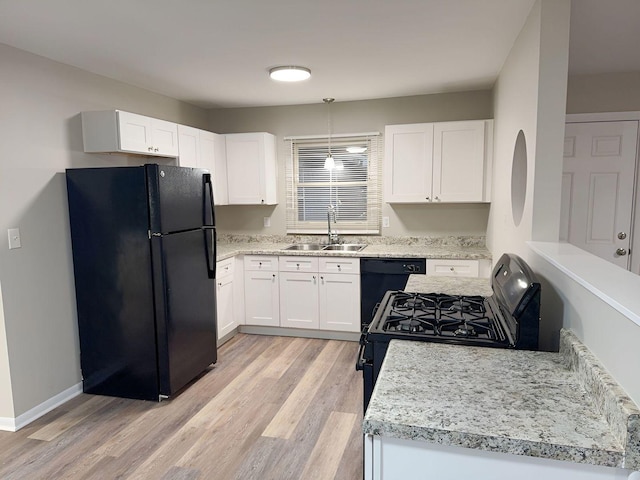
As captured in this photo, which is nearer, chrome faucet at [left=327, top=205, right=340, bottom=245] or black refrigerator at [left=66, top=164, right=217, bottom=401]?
black refrigerator at [left=66, top=164, right=217, bottom=401]

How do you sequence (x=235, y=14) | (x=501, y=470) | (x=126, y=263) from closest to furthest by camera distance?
(x=501, y=470) → (x=235, y=14) → (x=126, y=263)

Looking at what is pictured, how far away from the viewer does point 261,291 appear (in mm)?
4285

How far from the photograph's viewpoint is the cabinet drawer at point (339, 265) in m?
4.01

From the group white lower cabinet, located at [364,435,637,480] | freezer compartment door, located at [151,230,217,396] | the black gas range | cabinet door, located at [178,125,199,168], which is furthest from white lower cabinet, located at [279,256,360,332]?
white lower cabinet, located at [364,435,637,480]

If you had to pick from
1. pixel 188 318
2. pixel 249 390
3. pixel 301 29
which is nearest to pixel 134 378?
pixel 188 318

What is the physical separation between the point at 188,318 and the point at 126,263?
0.60m

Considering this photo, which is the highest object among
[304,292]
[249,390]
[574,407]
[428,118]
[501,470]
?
[428,118]

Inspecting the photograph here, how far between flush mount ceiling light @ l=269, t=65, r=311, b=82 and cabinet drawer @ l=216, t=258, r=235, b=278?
5.52ft

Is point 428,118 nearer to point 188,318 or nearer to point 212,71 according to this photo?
point 212,71

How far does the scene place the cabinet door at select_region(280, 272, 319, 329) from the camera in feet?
13.6

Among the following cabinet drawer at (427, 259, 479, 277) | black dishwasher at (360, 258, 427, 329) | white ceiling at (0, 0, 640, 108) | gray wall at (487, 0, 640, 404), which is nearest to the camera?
gray wall at (487, 0, 640, 404)

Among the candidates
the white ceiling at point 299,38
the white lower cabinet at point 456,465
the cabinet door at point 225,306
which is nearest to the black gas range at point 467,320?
the white lower cabinet at point 456,465

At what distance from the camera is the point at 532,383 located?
50.8 inches

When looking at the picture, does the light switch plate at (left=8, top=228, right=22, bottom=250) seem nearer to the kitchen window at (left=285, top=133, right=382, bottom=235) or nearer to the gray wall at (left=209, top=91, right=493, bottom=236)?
the gray wall at (left=209, top=91, right=493, bottom=236)
